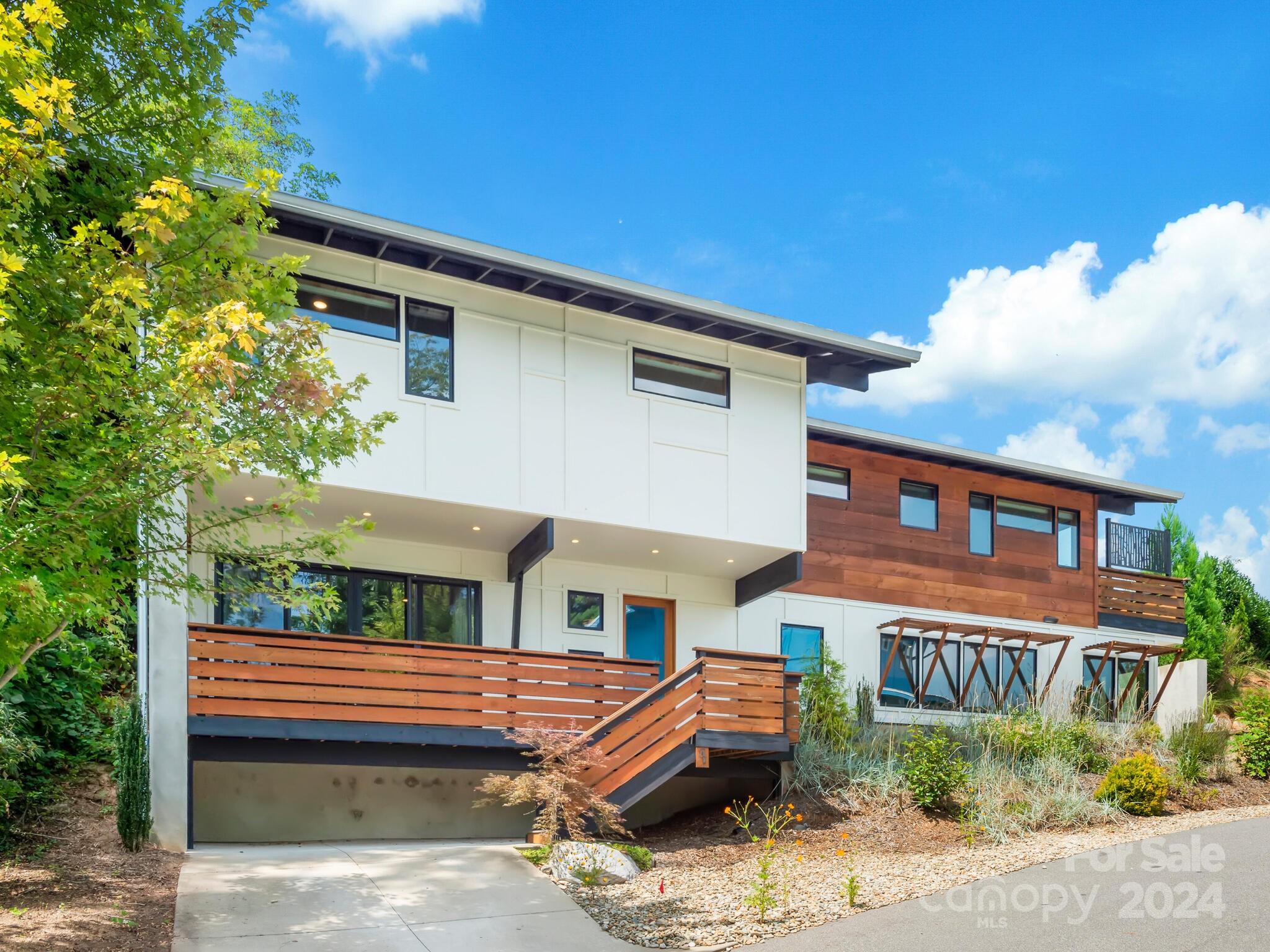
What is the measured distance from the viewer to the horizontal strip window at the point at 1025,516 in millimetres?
20656

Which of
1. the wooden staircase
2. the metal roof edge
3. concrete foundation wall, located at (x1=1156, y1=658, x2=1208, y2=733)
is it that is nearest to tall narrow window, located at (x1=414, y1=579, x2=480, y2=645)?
the wooden staircase

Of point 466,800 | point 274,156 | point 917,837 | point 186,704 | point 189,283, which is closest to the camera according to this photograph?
point 189,283

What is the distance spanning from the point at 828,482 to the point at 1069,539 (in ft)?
→ 20.5

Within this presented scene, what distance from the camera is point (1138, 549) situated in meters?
22.7

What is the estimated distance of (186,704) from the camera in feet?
37.4

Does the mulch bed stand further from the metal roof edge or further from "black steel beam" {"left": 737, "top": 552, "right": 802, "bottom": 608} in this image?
the metal roof edge

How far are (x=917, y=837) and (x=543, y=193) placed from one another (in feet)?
72.8

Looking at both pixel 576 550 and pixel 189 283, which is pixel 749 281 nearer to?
pixel 576 550

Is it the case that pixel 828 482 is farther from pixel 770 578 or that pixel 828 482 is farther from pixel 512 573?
pixel 512 573

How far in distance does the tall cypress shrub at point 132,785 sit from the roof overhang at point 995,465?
1061cm

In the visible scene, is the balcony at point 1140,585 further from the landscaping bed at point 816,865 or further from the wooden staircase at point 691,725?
the wooden staircase at point 691,725

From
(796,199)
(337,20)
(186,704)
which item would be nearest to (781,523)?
Answer: (186,704)

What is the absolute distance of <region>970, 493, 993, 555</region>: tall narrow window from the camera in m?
20.2

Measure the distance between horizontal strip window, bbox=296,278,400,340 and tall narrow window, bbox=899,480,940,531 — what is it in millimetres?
10181
